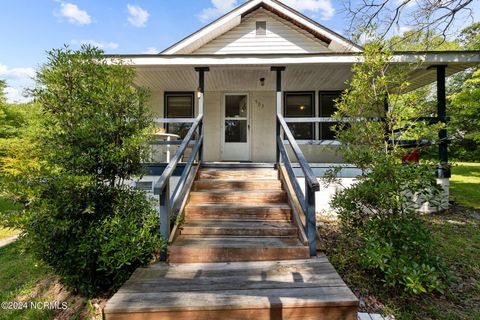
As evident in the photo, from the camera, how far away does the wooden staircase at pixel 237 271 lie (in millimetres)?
2127

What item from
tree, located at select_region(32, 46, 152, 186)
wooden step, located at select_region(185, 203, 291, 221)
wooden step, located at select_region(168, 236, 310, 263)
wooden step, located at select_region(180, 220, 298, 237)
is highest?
tree, located at select_region(32, 46, 152, 186)

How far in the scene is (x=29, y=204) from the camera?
2.67 m

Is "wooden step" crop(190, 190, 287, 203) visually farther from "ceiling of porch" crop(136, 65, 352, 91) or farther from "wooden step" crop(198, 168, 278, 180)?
"ceiling of porch" crop(136, 65, 352, 91)

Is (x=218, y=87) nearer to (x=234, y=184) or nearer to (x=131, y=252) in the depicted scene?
(x=234, y=184)

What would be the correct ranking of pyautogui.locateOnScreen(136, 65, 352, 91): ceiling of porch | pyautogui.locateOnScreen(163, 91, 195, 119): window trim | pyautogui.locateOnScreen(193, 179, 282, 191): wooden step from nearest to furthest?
pyautogui.locateOnScreen(193, 179, 282, 191): wooden step → pyautogui.locateOnScreen(136, 65, 352, 91): ceiling of porch → pyautogui.locateOnScreen(163, 91, 195, 119): window trim

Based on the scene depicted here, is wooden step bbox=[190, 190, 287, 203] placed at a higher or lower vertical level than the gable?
lower

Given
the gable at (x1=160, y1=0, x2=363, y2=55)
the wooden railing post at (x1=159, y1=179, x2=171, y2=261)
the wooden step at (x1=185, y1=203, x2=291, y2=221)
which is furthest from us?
the gable at (x1=160, y1=0, x2=363, y2=55)

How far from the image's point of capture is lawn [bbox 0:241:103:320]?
8.72ft

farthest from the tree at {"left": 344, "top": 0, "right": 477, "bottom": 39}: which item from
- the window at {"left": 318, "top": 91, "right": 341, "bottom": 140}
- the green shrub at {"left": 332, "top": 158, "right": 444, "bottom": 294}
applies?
the green shrub at {"left": 332, "top": 158, "right": 444, "bottom": 294}

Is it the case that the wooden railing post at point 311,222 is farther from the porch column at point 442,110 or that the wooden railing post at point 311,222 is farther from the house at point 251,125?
the porch column at point 442,110

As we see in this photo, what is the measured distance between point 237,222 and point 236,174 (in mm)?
1404

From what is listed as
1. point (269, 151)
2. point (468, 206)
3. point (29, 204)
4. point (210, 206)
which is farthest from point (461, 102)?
point (29, 204)

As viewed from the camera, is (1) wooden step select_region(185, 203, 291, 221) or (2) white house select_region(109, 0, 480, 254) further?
(2) white house select_region(109, 0, 480, 254)

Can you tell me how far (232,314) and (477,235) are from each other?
4529 millimetres
